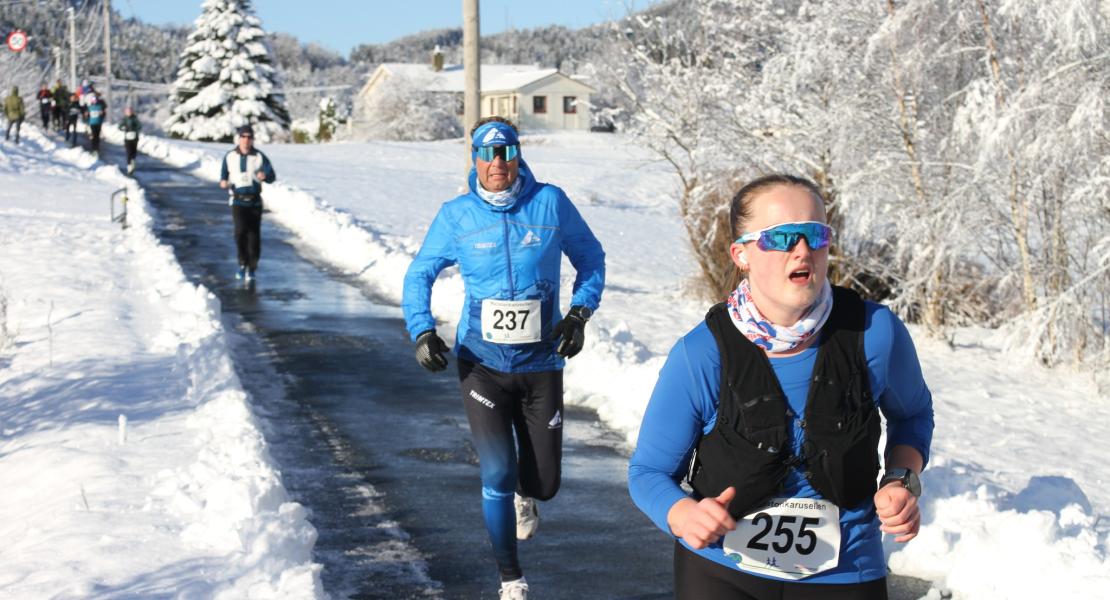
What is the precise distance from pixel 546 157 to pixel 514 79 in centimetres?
4133

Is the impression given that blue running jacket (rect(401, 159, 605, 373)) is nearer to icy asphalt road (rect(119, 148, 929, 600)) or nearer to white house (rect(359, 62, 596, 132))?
icy asphalt road (rect(119, 148, 929, 600))

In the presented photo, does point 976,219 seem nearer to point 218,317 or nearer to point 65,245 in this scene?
point 218,317

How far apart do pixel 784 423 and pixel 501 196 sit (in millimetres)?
2785

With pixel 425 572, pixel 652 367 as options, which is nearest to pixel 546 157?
pixel 652 367

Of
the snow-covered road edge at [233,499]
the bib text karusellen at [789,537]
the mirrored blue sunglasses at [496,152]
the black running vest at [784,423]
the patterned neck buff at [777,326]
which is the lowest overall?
the snow-covered road edge at [233,499]

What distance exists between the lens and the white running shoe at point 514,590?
5250mm

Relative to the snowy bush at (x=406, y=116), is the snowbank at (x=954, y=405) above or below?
below

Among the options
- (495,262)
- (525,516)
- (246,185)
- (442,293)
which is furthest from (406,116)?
(495,262)

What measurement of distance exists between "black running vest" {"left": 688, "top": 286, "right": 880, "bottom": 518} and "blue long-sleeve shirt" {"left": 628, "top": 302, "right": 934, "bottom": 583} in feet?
0.08

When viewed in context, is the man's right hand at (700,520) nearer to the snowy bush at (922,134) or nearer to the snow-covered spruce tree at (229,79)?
the snowy bush at (922,134)

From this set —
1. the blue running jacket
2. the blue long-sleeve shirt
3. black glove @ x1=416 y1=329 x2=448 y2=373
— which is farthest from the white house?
the blue long-sleeve shirt

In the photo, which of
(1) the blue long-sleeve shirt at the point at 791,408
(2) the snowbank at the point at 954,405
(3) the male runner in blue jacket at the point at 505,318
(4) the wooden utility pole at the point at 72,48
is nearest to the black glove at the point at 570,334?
(3) the male runner in blue jacket at the point at 505,318

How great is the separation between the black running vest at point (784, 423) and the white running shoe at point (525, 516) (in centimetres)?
299

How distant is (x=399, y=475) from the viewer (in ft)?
24.9
